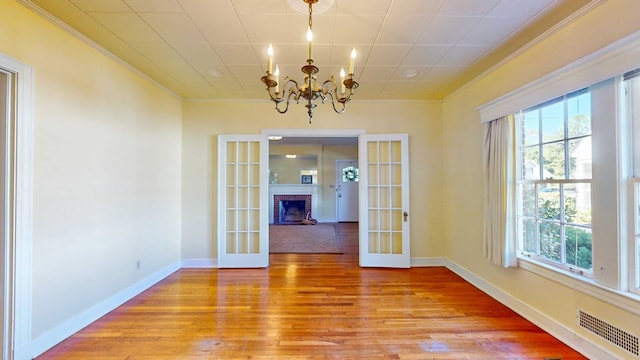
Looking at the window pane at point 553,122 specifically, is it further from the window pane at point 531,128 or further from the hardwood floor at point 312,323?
the hardwood floor at point 312,323

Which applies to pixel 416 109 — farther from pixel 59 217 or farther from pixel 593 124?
pixel 59 217

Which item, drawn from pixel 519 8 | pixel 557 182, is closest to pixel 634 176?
pixel 557 182

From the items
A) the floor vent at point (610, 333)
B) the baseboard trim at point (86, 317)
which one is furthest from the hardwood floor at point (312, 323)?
the floor vent at point (610, 333)

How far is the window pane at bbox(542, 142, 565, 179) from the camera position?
2.40 m

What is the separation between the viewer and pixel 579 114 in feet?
7.32

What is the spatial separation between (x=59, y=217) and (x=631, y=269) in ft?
14.4

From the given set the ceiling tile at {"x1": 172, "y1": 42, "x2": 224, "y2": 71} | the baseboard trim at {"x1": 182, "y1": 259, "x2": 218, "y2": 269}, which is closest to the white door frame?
the ceiling tile at {"x1": 172, "y1": 42, "x2": 224, "y2": 71}

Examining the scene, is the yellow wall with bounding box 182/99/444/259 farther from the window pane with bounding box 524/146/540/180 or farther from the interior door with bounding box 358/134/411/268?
the window pane with bounding box 524/146/540/180

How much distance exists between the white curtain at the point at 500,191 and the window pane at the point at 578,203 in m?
0.49

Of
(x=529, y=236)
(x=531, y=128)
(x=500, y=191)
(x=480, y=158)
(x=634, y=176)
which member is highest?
(x=531, y=128)

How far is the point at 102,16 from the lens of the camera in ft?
7.21

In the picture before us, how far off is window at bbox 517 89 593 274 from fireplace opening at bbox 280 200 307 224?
23.0 ft

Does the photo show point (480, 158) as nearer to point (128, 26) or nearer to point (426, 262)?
point (426, 262)

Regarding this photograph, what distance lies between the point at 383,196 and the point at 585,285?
2579mm
